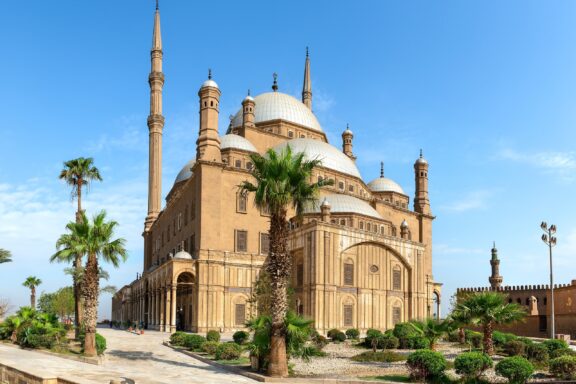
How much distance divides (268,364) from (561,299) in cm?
4124

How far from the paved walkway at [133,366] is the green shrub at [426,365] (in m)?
5.55

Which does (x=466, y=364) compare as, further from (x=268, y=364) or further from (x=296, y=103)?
(x=296, y=103)

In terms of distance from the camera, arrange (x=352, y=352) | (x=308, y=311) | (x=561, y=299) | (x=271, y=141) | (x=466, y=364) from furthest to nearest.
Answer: (x=271, y=141) < (x=561, y=299) < (x=308, y=311) < (x=352, y=352) < (x=466, y=364)

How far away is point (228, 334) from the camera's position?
40.3 meters

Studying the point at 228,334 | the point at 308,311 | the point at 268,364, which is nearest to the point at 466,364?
the point at 268,364

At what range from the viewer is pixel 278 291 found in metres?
20.7

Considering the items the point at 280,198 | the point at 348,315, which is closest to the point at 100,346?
the point at 280,198

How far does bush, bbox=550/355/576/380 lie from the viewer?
19.8m

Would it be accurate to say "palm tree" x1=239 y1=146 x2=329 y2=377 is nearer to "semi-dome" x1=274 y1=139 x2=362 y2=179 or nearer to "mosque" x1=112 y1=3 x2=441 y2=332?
"mosque" x1=112 y1=3 x2=441 y2=332

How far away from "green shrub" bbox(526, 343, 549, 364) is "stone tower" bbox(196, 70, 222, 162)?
27.7m

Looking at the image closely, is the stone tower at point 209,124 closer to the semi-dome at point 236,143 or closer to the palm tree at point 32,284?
the semi-dome at point 236,143

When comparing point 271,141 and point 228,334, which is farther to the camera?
point 271,141

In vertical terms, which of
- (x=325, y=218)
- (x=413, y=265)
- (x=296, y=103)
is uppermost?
(x=296, y=103)

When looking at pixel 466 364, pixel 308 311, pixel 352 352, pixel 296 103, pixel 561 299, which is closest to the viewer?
pixel 466 364
